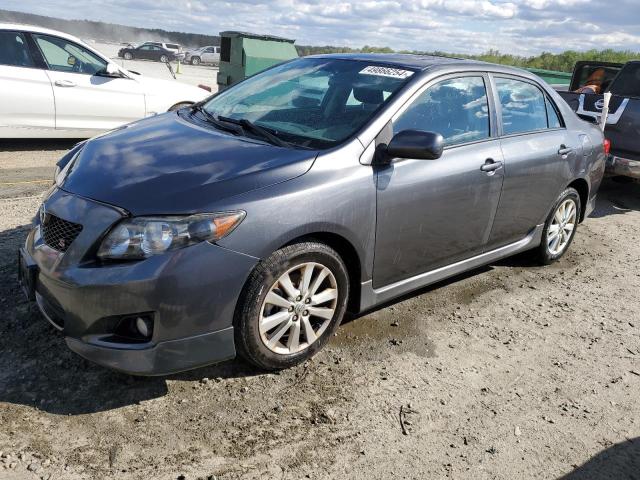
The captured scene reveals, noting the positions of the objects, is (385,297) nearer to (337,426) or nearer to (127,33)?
(337,426)

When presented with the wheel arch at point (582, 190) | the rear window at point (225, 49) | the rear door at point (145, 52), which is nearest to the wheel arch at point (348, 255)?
the wheel arch at point (582, 190)

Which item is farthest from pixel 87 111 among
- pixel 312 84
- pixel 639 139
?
pixel 639 139

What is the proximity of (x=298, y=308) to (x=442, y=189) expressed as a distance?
1250 mm

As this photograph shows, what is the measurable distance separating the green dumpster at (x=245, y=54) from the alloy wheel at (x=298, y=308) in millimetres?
9436

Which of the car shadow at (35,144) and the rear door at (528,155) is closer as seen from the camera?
the rear door at (528,155)

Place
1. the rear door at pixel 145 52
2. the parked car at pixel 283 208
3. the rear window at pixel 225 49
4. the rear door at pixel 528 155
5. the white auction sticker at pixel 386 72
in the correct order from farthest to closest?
1. the rear door at pixel 145 52
2. the rear window at pixel 225 49
3. the rear door at pixel 528 155
4. the white auction sticker at pixel 386 72
5. the parked car at pixel 283 208

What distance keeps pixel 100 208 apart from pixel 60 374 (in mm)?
923

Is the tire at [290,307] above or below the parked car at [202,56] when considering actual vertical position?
above

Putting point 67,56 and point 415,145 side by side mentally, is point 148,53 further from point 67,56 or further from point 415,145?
point 415,145

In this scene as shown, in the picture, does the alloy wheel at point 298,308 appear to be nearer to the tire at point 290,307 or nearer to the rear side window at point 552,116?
the tire at point 290,307

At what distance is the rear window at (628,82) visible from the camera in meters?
8.22

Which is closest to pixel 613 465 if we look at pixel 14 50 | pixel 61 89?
pixel 61 89

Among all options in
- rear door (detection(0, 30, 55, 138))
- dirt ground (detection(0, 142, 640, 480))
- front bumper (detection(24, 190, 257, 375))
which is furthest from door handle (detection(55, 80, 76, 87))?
front bumper (detection(24, 190, 257, 375))

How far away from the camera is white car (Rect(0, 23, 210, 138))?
7426mm
